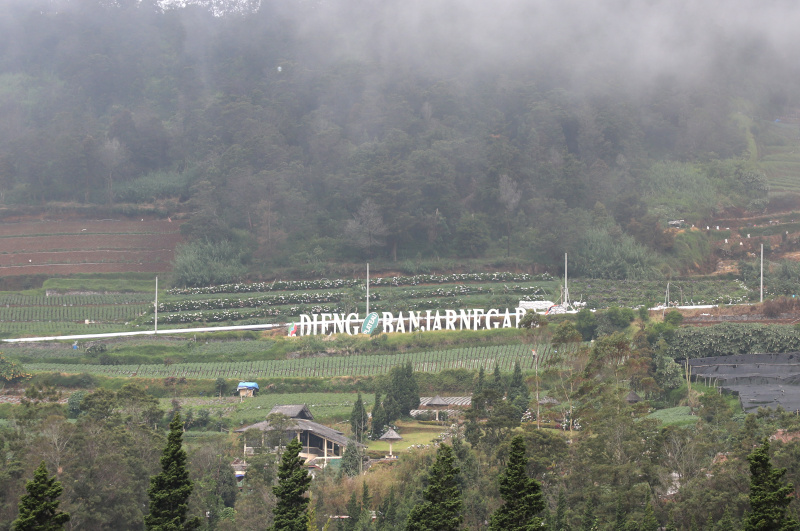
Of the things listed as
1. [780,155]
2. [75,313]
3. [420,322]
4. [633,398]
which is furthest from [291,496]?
[780,155]

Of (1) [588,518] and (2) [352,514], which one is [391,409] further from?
(1) [588,518]

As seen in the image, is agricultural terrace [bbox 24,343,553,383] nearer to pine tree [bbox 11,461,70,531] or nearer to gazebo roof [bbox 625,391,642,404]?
gazebo roof [bbox 625,391,642,404]

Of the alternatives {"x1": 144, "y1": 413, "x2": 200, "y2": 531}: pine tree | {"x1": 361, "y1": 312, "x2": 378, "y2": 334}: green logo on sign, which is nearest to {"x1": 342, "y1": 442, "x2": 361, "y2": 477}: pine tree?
{"x1": 144, "y1": 413, "x2": 200, "y2": 531}: pine tree

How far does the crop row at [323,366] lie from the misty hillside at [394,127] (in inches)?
802

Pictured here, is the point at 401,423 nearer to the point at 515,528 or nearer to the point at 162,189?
the point at 515,528

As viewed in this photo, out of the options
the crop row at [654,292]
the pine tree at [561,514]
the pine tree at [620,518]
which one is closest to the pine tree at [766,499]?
the pine tree at [620,518]

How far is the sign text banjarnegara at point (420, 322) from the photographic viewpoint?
70.7m

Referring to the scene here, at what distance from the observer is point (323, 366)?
217ft

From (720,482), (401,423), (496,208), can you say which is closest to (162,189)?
(496,208)

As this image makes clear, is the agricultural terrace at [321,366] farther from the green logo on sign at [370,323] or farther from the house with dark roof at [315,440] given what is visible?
the house with dark roof at [315,440]

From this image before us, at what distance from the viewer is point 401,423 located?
55250 mm

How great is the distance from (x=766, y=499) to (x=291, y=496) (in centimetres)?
1257

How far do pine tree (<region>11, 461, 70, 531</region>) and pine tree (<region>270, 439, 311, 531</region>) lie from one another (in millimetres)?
6024

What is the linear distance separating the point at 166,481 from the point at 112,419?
51.4ft
